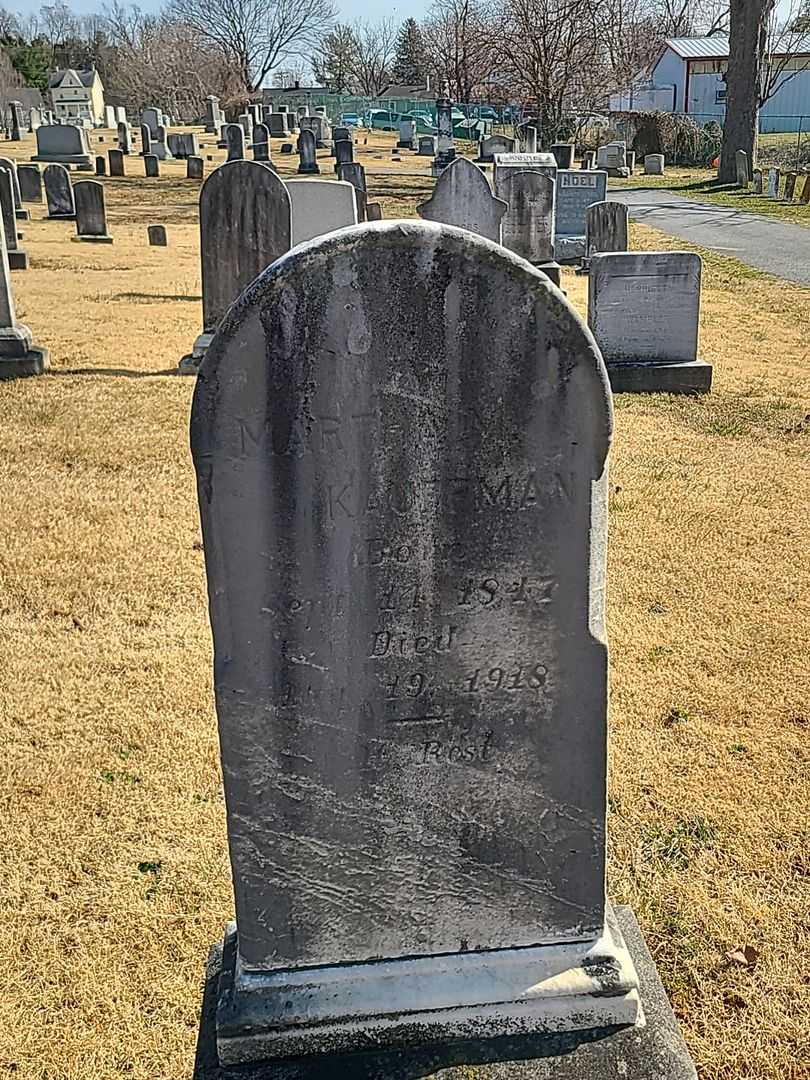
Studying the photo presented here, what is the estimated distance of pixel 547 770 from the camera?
221 centimetres

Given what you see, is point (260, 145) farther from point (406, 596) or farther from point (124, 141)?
point (406, 596)

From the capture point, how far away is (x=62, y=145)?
117 feet

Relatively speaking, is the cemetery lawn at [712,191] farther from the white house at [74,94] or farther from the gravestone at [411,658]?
the white house at [74,94]

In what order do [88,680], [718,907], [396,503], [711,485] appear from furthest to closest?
[711,485] < [88,680] < [718,907] < [396,503]

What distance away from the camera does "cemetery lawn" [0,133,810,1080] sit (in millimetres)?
2908

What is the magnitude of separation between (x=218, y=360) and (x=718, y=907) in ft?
8.24

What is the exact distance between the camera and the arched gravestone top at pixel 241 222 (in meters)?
9.53

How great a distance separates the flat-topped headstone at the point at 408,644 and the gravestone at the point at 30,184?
1062 inches

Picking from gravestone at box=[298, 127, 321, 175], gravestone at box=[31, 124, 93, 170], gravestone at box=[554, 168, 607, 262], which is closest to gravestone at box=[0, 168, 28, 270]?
gravestone at box=[554, 168, 607, 262]

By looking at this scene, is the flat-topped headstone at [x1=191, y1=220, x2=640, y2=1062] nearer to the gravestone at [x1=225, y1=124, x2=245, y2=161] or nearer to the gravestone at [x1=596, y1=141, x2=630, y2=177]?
the gravestone at [x1=225, y1=124, x2=245, y2=161]

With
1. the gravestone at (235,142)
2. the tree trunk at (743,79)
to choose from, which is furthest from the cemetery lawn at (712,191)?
the gravestone at (235,142)

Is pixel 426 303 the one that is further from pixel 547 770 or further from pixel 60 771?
pixel 60 771

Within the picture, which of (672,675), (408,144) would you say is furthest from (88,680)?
(408,144)

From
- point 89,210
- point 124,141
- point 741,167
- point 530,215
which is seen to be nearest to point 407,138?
point 124,141
